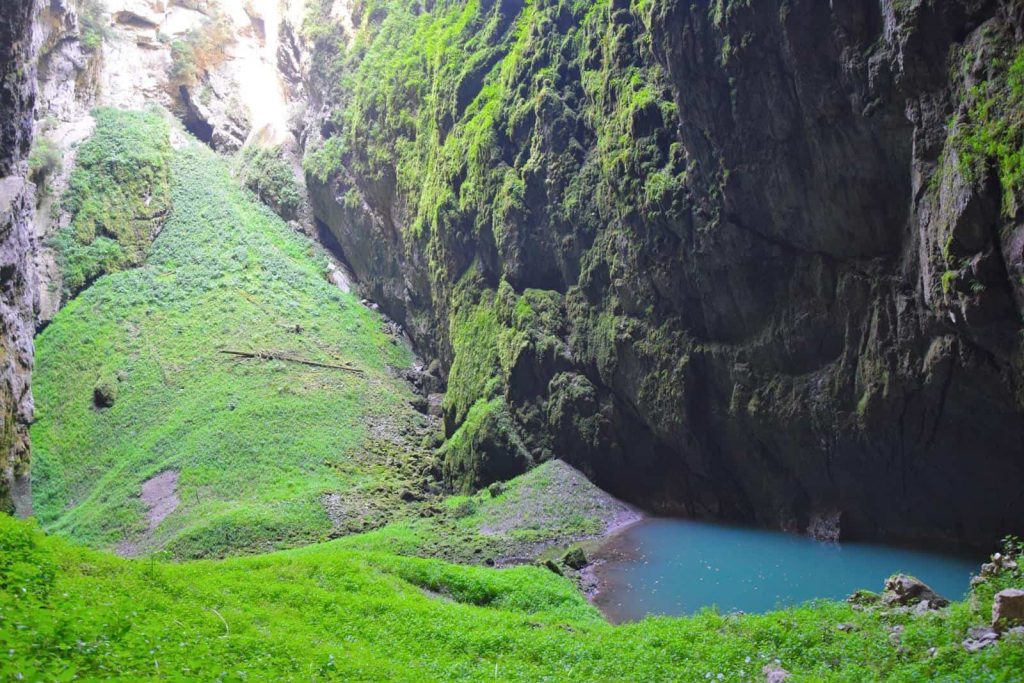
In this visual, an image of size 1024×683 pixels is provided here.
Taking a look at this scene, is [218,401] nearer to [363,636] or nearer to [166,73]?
[363,636]

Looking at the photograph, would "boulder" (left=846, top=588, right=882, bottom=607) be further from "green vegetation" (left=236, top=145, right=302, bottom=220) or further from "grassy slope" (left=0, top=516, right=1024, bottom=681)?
"green vegetation" (left=236, top=145, right=302, bottom=220)

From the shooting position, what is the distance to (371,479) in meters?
40.5

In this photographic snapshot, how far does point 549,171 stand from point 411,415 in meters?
18.5

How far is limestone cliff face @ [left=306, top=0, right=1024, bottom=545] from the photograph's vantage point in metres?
21.5

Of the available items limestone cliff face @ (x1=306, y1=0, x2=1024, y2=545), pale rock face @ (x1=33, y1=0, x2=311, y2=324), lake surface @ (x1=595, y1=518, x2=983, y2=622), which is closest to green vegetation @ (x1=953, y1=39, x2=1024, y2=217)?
limestone cliff face @ (x1=306, y1=0, x2=1024, y2=545)

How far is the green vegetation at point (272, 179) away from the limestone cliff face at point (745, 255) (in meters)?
24.2

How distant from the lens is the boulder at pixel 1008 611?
12250 mm

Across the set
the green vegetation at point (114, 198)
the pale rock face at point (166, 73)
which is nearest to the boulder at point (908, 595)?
the green vegetation at point (114, 198)

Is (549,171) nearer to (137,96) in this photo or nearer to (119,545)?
(119,545)

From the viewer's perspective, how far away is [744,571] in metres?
25.5

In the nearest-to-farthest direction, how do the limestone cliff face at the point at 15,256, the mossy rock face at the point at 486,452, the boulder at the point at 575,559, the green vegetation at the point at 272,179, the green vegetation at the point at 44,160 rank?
the limestone cliff face at the point at 15,256 < the boulder at the point at 575,559 < the mossy rock face at the point at 486,452 < the green vegetation at the point at 44,160 < the green vegetation at the point at 272,179

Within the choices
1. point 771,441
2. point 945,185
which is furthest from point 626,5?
point 771,441

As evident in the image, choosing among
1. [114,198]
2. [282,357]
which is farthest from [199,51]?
[282,357]

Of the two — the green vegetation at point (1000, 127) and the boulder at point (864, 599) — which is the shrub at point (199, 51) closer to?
the green vegetation at point (1000, 127)
